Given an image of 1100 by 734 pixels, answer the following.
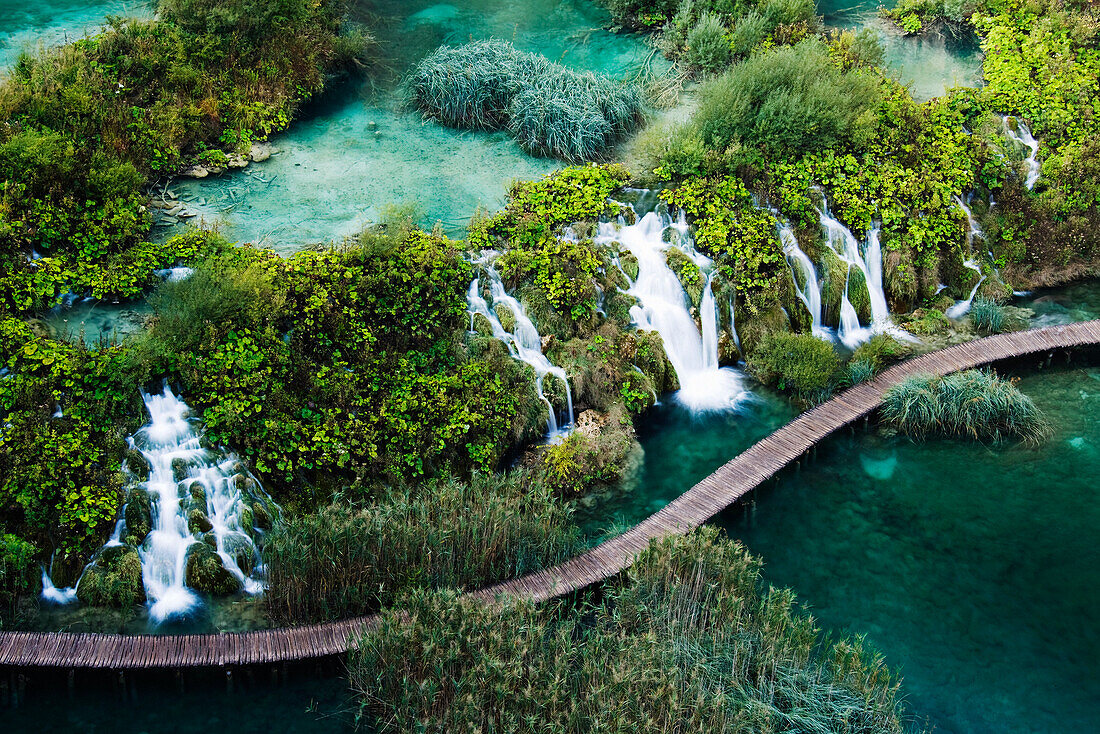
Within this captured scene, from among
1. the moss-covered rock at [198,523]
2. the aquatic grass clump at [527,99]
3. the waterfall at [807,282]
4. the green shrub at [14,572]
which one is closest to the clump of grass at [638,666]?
the moss-covered rock at [198,523]

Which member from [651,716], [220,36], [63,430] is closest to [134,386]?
[63,430]

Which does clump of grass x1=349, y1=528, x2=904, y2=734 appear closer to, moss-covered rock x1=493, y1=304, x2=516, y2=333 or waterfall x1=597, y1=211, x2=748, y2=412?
waterfall x1=597, y1=211, x2=748, y2=412

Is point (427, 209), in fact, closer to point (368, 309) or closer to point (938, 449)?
point (368, 309)

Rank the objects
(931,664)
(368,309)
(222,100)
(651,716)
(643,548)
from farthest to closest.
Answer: (222,100) < (368,309) < (643,548) < (931,664) < (651,716)

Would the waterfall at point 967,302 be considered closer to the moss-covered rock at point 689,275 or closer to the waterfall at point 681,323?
the waterfall at point 681,323

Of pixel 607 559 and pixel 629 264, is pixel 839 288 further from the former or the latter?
pixel 607 559

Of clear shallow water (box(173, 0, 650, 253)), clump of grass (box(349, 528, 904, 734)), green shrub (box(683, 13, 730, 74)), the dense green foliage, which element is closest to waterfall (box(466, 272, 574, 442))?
the dense green foliage
